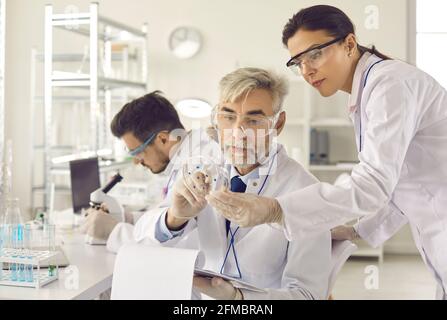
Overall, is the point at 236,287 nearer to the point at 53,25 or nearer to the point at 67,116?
the point at 53,25

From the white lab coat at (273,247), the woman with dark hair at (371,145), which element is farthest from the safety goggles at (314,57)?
the white lab coat at (273,247)

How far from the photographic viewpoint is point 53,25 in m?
1.63

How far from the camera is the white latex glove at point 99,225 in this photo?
1.69 metres

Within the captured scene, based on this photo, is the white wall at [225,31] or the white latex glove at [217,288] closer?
the white latex glove at [217,288]

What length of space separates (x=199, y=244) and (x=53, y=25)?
839 mm

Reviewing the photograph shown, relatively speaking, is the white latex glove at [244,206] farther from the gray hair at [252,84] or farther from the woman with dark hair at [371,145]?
the gray hair at [252,84]

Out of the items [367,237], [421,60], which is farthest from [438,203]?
[421,60]

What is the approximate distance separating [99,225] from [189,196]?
70cm

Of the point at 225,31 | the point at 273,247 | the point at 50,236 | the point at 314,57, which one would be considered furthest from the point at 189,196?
the point at 225,31

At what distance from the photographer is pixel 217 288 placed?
40.2 inches

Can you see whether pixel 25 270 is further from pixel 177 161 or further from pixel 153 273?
pixel 177 161

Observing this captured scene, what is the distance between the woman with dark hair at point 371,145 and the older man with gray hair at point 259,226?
0.45ft

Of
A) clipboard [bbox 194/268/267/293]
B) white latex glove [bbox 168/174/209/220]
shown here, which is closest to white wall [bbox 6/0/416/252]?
white latex glove [bbox 168/174/209/220]
